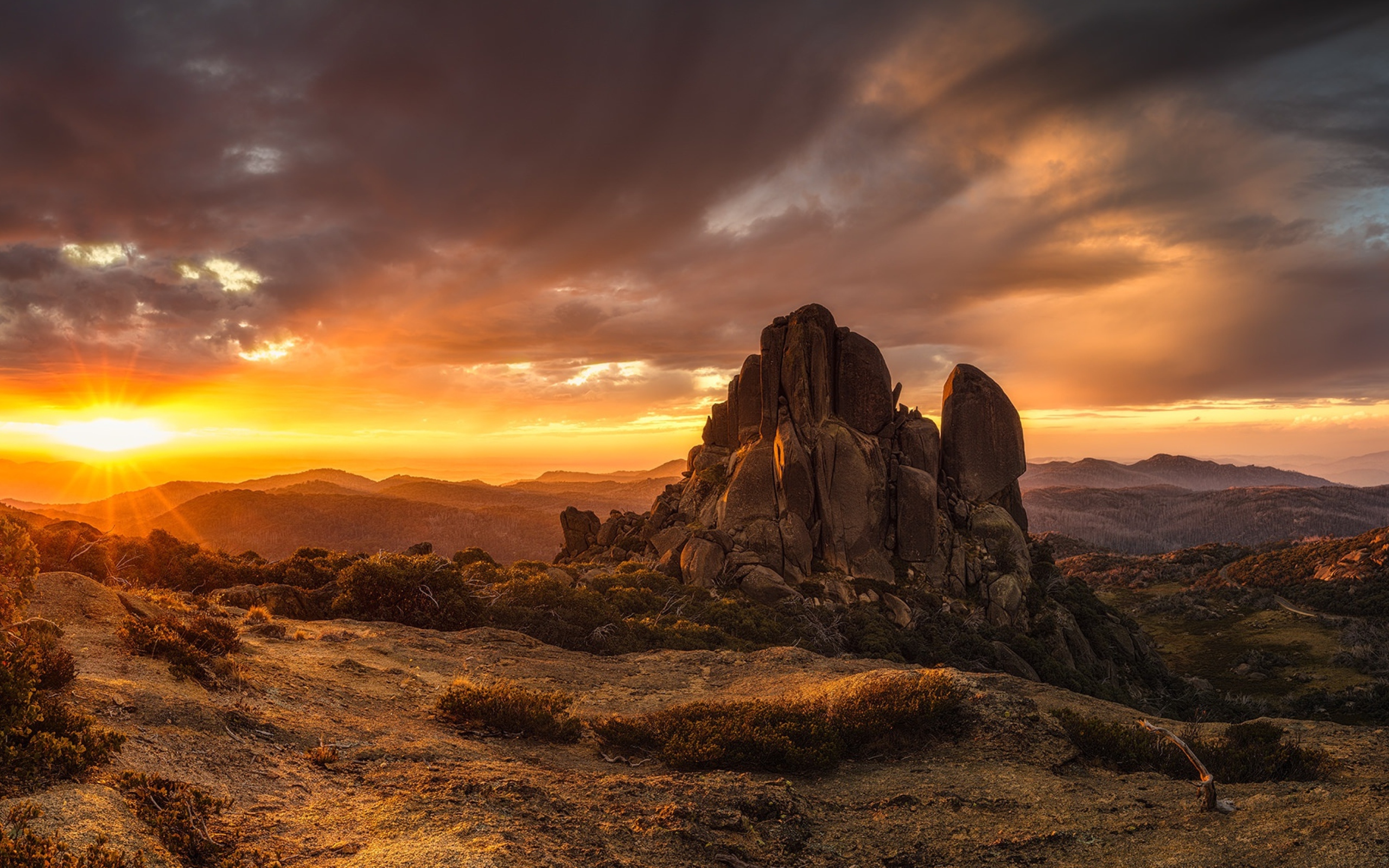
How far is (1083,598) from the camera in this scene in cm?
4444

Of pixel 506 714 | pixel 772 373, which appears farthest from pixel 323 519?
pixel 506 714

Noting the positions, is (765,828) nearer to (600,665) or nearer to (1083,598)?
(600,665)

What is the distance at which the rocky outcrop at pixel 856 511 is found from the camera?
34500mm

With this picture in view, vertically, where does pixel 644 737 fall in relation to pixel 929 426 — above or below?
below

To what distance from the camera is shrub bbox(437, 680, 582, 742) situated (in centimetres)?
1170

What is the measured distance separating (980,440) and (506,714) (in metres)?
40.7

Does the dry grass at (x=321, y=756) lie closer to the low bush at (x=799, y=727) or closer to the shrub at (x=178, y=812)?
the shrub at (x=178, y=812)

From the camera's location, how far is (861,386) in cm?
4244

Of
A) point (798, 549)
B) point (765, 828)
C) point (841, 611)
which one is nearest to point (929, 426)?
point (798, 549)

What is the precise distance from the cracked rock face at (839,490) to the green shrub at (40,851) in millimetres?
27769

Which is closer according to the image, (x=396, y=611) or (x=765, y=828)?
(x=765, y=828)

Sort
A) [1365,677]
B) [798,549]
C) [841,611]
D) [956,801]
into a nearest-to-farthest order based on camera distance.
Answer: [956,801] < [841,611] < [798,549] < [1365,677]

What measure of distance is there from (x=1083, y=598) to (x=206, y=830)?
5065 centimetres

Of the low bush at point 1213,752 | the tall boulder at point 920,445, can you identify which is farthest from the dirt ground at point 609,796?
the tall boulder at point 920,445
